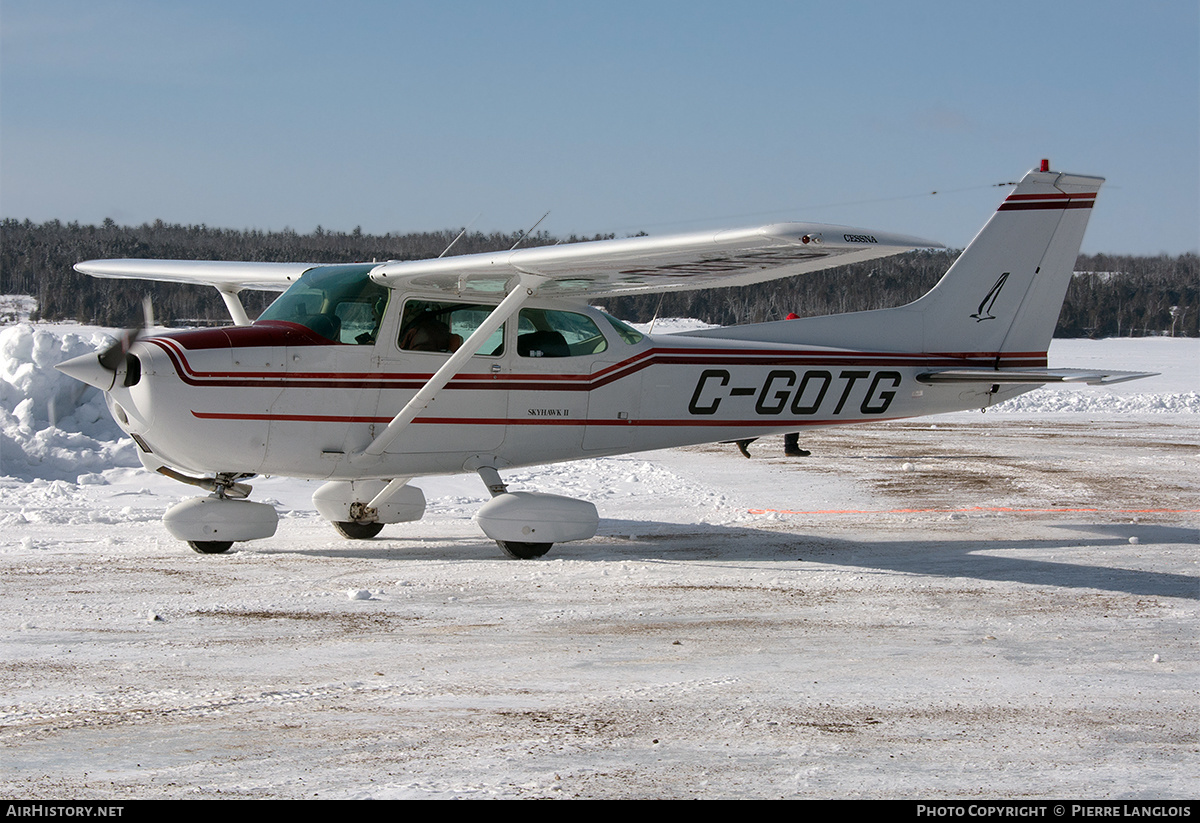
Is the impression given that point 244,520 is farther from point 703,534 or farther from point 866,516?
point 866,516

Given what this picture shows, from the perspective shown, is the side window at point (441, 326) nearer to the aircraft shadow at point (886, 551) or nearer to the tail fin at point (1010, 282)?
the aircraft shadow at point (886, 551)

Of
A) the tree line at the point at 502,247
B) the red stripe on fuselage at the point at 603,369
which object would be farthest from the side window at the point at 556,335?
the tree line at the point at 502,247

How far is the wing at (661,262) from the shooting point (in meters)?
5.98

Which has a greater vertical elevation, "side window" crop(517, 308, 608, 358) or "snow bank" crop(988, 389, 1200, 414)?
"side window" crop(517, 308, 608, 358)

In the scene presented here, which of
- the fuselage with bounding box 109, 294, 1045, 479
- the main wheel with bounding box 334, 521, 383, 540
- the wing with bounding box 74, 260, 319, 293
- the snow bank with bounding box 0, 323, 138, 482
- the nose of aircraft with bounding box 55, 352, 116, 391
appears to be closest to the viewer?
the nose of aircraft with bounding box 55, 352, 116, 391

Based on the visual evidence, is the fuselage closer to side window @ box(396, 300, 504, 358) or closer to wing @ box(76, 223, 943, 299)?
side window @ box(396, 300, 504, 358)

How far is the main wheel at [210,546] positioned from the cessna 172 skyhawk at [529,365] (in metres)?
0.01

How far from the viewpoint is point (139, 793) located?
336 centimetres

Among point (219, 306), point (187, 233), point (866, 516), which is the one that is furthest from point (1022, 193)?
point (187, 233)

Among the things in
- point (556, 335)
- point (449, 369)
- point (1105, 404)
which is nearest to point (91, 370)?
point (449, 369)

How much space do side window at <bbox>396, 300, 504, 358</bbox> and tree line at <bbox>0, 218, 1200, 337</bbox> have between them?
20044 mm

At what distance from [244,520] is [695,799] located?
5.42 metres

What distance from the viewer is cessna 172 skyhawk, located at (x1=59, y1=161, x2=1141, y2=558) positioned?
7418mm

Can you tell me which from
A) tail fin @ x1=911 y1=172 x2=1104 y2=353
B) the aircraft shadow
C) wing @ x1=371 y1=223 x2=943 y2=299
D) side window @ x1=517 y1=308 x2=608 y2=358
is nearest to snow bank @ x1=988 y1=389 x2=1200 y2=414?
tail fin @ x1=911 y1=172 x2=1104 y2=353
